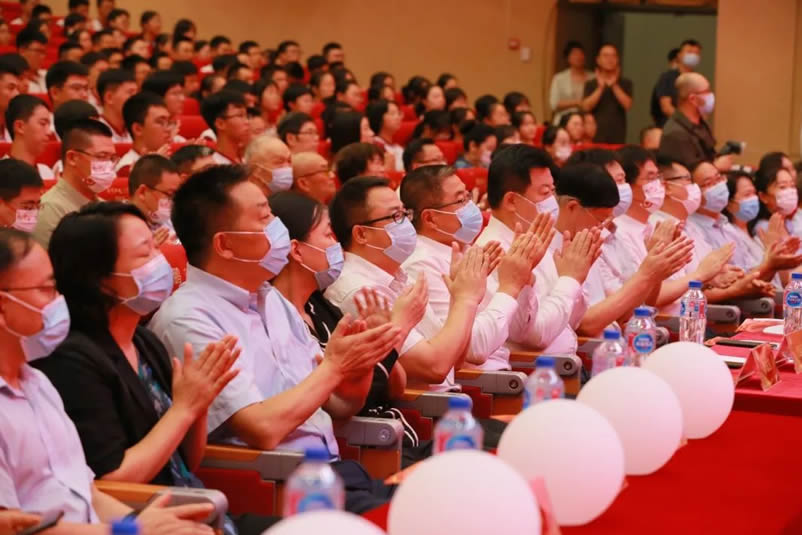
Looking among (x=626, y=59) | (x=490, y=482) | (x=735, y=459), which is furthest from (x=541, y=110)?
(x=490, y=482)

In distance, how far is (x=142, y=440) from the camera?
91.7 inches

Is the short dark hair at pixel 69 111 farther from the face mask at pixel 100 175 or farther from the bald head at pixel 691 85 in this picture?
the bald head at pixel 691 85

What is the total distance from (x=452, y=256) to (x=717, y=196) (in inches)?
93.0

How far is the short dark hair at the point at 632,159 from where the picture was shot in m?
4.96

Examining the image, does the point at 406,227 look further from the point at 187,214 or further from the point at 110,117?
the point at 110,117

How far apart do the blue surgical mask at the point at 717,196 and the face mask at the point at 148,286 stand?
11.8ft

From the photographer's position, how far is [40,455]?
208 centimetres

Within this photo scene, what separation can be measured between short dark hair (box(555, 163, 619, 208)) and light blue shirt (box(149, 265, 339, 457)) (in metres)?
1.60

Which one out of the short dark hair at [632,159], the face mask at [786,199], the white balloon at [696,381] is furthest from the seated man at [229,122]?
the white balloon at [696,381]

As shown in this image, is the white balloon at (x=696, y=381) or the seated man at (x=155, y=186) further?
the seated man at (x=155, y=186)

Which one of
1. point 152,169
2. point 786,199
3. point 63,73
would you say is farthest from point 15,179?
point 786,199

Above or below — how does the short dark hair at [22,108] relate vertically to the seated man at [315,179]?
above

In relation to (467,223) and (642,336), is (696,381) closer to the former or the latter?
(642,336)

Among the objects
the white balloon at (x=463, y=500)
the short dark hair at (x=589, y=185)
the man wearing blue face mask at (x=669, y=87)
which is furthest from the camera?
the man wearing blue face mask at (x=669, y=87)
